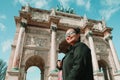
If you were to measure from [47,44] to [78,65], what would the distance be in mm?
16171

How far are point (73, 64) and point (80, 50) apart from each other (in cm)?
24

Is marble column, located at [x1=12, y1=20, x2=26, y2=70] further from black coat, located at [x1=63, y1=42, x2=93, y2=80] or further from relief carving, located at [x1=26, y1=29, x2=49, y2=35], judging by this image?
black coat, located at [x1=63, y1=42, x2=93, y2=80]

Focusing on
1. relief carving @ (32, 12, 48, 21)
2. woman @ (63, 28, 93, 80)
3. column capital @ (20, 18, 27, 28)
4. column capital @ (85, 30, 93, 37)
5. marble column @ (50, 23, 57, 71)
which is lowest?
woman @ (63, 28, 93, 80)

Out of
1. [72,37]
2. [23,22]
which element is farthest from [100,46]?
[72,37]

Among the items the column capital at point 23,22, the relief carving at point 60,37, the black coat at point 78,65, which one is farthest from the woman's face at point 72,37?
the relief carving at point 60,37

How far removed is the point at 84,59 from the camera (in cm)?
216

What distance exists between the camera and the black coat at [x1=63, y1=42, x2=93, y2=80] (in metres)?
2.05

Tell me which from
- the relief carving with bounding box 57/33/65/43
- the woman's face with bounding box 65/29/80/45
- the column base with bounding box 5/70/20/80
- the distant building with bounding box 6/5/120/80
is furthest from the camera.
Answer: the relief carving with bounding box 57/33/65/43

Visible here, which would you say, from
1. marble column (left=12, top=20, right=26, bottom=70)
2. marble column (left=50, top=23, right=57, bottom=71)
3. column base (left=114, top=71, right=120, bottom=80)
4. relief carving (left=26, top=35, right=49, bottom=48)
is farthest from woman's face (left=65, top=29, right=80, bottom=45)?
column base (left=114, top=71, right=120, bottom=80)

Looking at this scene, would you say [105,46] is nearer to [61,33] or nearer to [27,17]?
[61,33]

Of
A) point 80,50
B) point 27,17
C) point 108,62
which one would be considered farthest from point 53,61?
point 80,50

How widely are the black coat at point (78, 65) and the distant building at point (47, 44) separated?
1274cm

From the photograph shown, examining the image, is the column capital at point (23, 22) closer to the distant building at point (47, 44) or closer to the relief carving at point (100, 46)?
the distant building at point (47, 44)

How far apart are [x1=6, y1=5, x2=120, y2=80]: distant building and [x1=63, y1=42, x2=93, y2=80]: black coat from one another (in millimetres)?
12736
